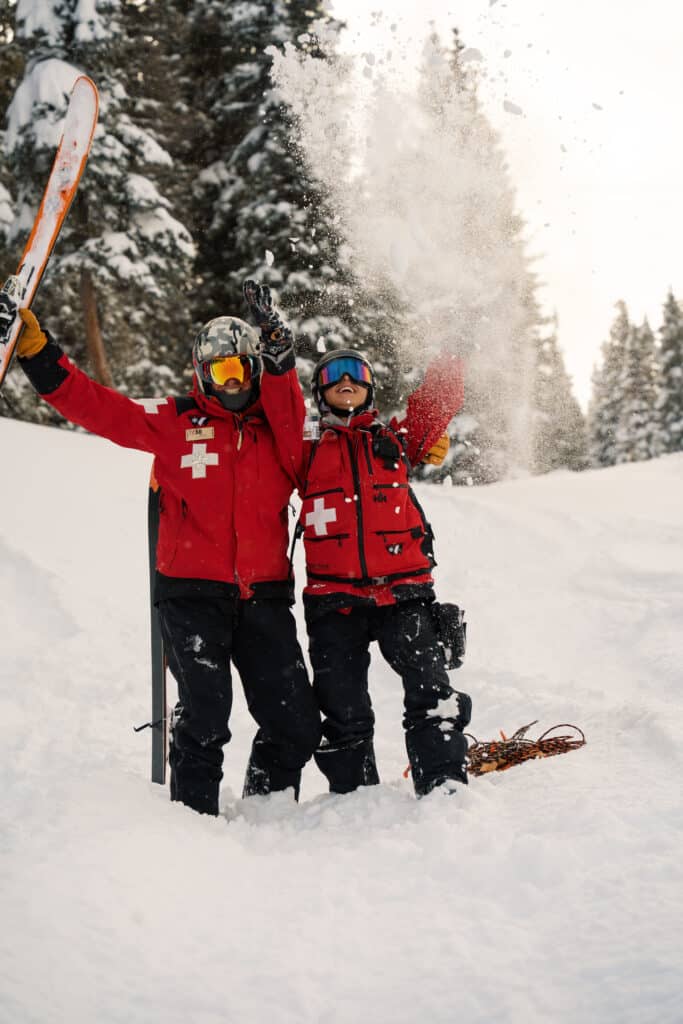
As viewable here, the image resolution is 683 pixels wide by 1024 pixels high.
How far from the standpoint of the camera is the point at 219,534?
346 cm

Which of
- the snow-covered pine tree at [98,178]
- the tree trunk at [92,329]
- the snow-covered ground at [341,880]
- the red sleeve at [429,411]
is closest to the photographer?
the snow-covered ground at [341,880]

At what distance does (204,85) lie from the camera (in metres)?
18.3

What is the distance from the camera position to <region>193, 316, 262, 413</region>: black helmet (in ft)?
11.6

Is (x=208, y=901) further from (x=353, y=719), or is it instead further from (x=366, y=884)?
(x=353, y=719)

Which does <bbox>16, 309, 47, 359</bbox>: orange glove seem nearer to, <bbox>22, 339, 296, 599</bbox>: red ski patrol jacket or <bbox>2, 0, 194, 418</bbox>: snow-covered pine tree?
<bbox>22, 339, 296, 599</bbox>: red ski patrol jacket

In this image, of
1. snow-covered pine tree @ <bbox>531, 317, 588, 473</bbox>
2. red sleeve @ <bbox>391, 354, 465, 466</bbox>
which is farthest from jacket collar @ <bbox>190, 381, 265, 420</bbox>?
snow-covered pine tree @ <bbox>531, 317, 588, 473</bbox>

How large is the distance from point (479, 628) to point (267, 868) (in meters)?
4.06

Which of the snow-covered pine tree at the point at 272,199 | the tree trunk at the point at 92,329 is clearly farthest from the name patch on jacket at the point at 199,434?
the tree trunk at the point at 92,329

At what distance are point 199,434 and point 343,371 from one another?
2.27 ft

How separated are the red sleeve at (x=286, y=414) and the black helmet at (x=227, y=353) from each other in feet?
0.43

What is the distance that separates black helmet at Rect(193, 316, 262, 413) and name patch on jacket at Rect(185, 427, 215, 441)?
12 centimetres

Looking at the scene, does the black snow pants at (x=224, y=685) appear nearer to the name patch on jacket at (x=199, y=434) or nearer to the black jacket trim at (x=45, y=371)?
the name patch on jacket at (x=199, y=434)

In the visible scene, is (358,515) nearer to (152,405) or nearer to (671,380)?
(152,405)

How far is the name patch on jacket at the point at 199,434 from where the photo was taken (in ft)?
11.6
